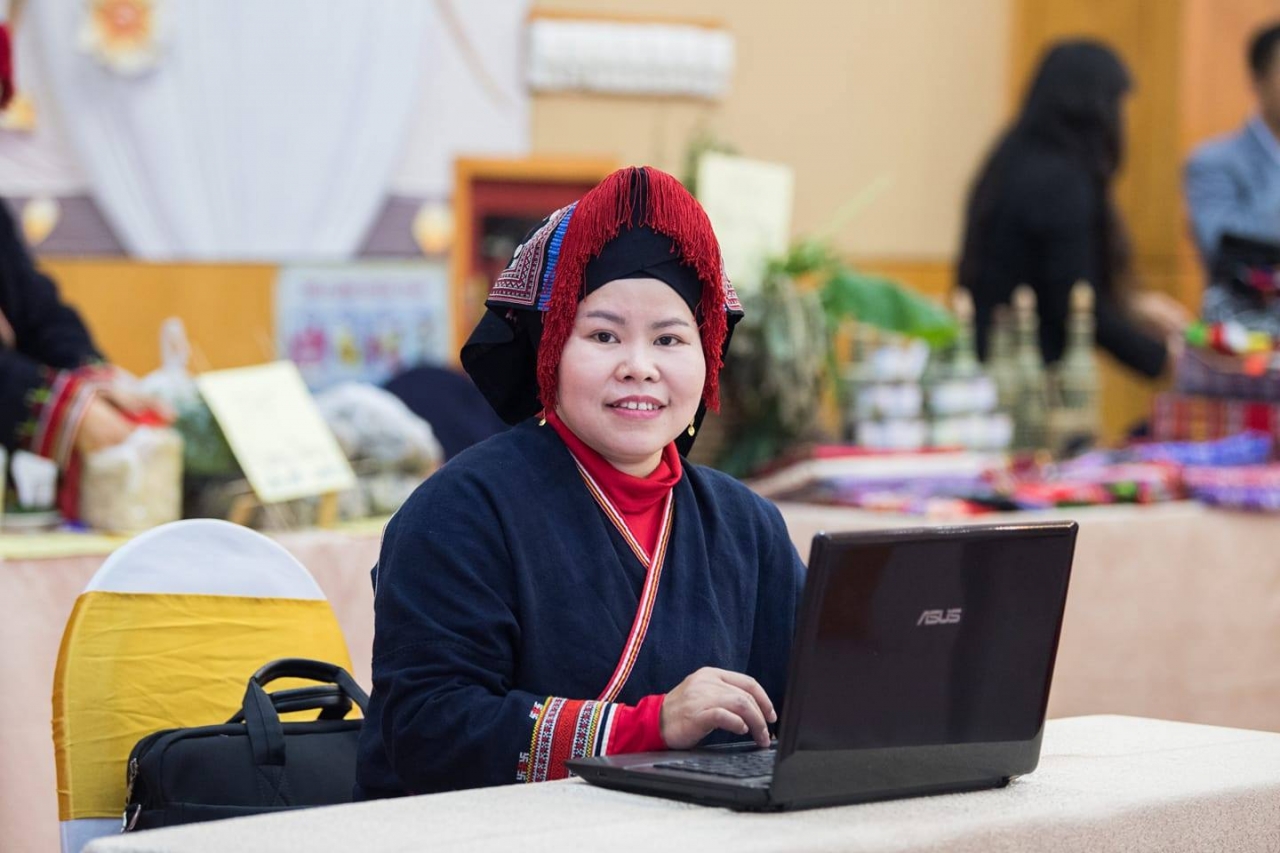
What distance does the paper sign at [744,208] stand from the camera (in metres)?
3.80

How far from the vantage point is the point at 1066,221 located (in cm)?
474

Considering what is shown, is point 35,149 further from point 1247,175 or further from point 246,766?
point 246,766

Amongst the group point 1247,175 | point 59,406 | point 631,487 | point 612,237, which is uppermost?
point 1247,175

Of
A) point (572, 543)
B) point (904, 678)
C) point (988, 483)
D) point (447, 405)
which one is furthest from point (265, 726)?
point (988, 483)

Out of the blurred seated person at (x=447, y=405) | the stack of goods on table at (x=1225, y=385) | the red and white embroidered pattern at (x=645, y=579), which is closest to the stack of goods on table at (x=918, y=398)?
the stack of goods on table at (x=1225, y=385)

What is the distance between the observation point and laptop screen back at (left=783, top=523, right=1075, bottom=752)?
1.36 m

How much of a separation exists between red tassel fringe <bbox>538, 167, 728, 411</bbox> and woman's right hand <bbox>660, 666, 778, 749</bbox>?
1.22 ft

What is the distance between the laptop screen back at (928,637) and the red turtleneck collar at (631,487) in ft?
1.38

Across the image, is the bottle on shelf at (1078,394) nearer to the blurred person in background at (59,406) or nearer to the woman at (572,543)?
the blurred person in background at (59,406)

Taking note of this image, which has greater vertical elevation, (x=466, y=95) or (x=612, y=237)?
(x=466, y=95)

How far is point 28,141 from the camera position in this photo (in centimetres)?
502

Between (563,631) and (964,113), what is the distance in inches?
223

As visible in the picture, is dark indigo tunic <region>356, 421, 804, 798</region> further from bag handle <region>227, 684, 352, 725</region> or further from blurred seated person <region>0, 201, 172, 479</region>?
blurred seated person <region>0, 201, 172, 479</region>

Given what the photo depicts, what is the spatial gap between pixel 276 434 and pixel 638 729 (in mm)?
1599
